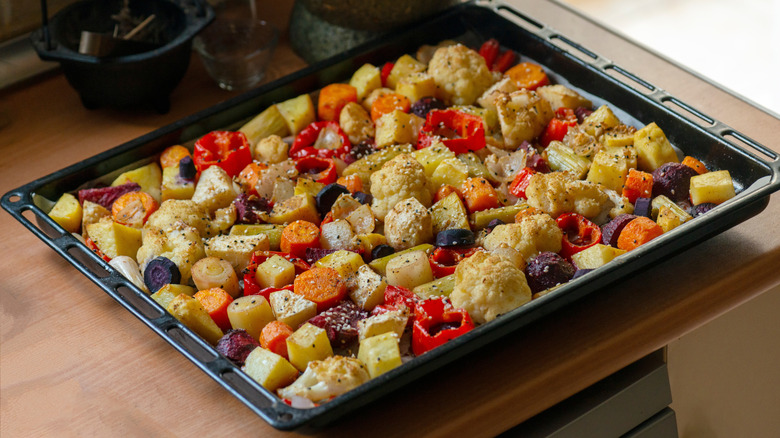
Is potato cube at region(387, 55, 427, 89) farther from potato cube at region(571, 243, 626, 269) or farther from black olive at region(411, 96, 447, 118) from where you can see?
potato cube at region(571, 243, 626, 269)

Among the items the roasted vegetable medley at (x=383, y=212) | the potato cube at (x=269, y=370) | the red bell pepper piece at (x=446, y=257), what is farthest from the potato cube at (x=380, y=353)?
the red bell pepper piece at (x=446, y=257)

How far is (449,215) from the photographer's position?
60.7 inches

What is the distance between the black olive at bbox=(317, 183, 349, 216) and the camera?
62.9 inches

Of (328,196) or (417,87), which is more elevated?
(417,87)

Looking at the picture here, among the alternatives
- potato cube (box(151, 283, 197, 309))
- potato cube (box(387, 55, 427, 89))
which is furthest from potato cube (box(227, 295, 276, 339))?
potato cube (box(387, 55, 427, 89))

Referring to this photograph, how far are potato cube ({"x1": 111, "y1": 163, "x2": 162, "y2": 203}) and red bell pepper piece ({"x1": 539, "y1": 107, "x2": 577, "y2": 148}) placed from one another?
80 centimetres

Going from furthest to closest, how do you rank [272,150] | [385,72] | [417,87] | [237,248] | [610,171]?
1. [385,72]
2. [417,87]
3. [272,150]
4. [610,171]
5. [237,248]

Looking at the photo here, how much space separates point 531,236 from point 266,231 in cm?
49

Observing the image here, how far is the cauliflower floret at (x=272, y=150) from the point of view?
1.73m

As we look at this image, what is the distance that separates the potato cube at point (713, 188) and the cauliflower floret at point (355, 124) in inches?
26.4

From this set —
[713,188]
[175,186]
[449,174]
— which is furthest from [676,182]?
[175,186]

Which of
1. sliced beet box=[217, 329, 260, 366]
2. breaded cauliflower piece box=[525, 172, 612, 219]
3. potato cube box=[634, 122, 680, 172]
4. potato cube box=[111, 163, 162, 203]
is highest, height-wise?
potato cube box=[634, 122, 680, 172]

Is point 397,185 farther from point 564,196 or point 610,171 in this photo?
point 610,171

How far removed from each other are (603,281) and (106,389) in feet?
2.60
